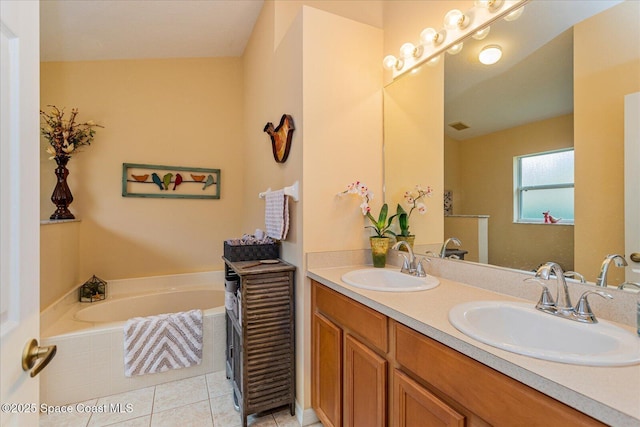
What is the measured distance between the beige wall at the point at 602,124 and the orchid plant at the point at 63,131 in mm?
3494

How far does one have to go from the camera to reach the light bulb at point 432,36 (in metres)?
1.60

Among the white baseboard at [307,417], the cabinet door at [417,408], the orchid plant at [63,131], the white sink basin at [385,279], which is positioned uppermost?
the orchid plant at [63,131]

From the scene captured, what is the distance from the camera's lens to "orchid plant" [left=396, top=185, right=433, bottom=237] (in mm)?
1786

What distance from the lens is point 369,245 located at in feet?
6.32

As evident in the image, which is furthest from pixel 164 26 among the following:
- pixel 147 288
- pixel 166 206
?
pixel 147 288

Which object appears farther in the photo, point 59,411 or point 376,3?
point 376,3

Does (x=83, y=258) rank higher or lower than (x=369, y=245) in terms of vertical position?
lower

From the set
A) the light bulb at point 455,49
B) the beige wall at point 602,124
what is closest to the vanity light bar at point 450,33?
the light bulb at point 455,49

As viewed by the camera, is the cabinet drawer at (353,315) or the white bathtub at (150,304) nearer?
A: the cabinet drawer at (353,315)

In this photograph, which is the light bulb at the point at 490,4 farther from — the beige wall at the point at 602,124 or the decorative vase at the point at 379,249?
the decorative vase at the point at 379,249

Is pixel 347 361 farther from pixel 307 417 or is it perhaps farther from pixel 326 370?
pixel 307 417

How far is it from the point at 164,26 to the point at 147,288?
2477 mm

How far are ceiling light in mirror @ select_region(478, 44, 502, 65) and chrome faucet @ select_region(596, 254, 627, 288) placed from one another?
3.20 feet

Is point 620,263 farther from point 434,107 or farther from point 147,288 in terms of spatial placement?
point 147,288
